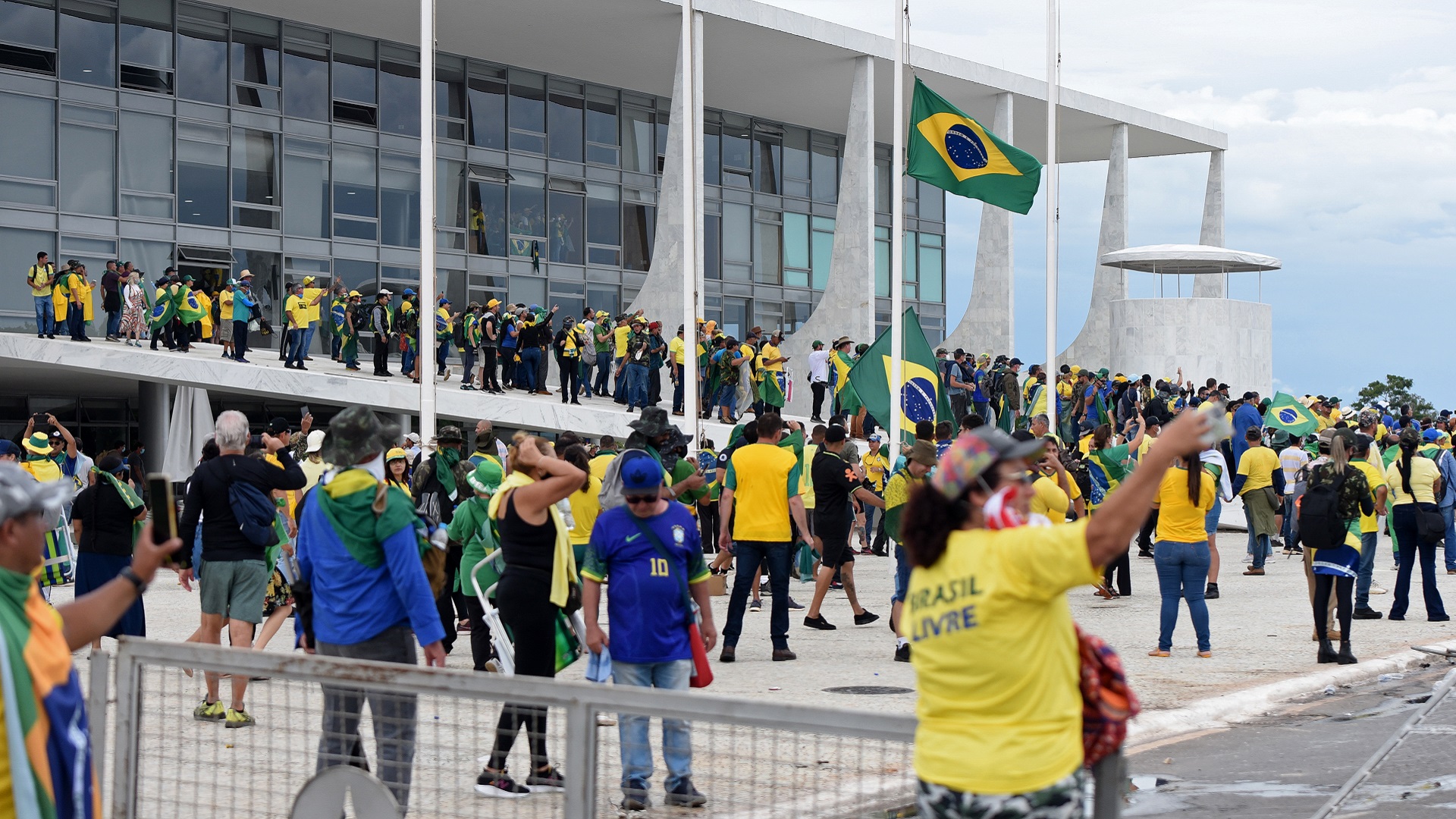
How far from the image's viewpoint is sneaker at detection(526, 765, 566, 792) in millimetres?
4609

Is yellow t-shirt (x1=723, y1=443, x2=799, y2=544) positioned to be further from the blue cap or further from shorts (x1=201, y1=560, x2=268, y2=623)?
the blue cap

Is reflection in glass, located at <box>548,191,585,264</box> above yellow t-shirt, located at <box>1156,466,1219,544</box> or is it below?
above

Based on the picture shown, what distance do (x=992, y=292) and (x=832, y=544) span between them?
30988 millimetres

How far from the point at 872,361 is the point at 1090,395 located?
445 inches

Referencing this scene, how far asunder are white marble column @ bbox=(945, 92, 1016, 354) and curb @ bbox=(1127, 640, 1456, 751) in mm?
30999

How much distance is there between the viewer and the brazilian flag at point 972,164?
1869 cm

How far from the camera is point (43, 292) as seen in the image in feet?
82.4

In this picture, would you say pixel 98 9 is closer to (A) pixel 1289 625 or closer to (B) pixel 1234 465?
(B) pixel 1234 465

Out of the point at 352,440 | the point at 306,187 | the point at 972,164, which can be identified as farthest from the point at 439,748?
the point at 306,187

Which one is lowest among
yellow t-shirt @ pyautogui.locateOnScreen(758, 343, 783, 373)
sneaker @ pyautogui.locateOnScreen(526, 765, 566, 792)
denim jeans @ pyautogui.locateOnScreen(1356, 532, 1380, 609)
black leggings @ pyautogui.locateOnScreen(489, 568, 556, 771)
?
denim jeans @ pyautogui.locateOnScreen(1356, 532, 1380, 609)

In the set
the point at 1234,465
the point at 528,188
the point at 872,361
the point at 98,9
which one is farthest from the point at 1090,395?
the point at 98,9

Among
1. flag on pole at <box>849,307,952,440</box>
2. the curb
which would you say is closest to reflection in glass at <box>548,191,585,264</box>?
flag on pole at <box>849,307,952,440</box>

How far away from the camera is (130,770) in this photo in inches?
194

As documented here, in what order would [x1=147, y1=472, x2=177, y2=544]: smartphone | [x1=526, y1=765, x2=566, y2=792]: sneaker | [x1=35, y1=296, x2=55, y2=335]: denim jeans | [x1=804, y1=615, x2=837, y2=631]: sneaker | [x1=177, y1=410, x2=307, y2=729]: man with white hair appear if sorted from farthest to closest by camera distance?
[x1=35, y1=296, x2=55, y2=335]: denim jeans, [x1=804, y1=615, x2=837, y2=631]: sneaker, [x1=177, y1=410, x2=307, y2=729]: man with white hair, [x1=526, y1=765, x2=566, y2=792]: sneaker, [x1=147, y1=472, x2=177, y2=544]: smartphone
